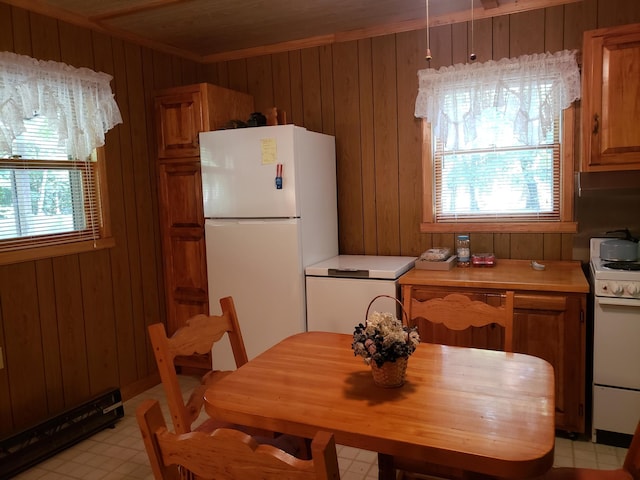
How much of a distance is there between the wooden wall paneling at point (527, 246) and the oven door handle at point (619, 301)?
672mm

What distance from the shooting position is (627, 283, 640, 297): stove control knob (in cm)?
234

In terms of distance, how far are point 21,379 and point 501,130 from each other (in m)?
3.09

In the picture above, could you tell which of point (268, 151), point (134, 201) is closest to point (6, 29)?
point (134, 201)

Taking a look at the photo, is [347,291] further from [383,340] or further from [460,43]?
[460,43]

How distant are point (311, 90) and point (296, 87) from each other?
13 cm

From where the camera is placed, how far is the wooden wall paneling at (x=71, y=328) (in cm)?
292

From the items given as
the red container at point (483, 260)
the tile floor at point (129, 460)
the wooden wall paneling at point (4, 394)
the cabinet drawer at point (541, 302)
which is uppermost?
the red container at point (483, 260)

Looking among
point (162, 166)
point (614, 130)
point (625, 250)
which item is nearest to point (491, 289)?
point (625, 250)

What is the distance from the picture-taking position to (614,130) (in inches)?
98.3

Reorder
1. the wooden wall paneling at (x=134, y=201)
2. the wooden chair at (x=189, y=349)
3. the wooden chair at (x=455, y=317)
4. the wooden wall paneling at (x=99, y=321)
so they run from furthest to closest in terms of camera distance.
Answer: the wooden wall paneling at (x=134, y=201) < the wooden wall paneling at (x=99, y=321) < the wooden chair at (x=455, y=317) < the wooden chair at (x=189, y=349)

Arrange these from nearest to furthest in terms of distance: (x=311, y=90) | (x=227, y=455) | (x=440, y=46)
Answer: (x=227, y=455)
(x=440, y=46)
(x=311, y=90)

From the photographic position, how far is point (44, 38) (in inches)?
110

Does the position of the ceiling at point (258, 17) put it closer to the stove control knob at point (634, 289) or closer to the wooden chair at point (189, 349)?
the stove control knob at point (634, 289)

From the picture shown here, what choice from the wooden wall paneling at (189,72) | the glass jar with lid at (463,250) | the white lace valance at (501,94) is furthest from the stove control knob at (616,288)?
the wooden wall paneling at (189,72)
